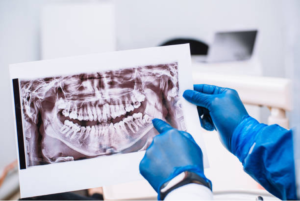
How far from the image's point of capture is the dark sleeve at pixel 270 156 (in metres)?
0.44

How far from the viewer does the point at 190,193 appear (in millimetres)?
434

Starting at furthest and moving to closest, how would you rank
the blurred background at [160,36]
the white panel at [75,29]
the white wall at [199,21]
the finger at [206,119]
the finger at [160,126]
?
the white wall at [199,21]
the white panel at [75,29]
the blurred background at [160,36]
the finger at [206,119]
the finger at [160,126]

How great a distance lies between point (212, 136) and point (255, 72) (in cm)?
70

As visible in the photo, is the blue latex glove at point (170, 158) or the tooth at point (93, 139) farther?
the tooth at point (93, 139)

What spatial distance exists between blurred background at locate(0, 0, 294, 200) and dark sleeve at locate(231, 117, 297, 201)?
170mm

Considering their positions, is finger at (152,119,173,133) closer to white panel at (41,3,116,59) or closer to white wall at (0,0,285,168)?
white panel at (41,3,116,59)

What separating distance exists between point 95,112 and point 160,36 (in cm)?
157

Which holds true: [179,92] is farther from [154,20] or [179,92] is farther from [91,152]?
[154,20]

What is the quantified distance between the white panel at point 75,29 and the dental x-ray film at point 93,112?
3.26 feet

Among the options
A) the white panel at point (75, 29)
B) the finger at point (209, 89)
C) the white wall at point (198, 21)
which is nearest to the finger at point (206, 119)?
the finger at point (209, 89)

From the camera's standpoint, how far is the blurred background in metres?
1.26

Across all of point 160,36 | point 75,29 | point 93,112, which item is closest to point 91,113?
point 93,112

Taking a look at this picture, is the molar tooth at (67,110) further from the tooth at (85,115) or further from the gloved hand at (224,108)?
the gloved hand at (224,108)

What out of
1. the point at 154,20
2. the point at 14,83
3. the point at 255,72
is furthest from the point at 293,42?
the point at 154,20
